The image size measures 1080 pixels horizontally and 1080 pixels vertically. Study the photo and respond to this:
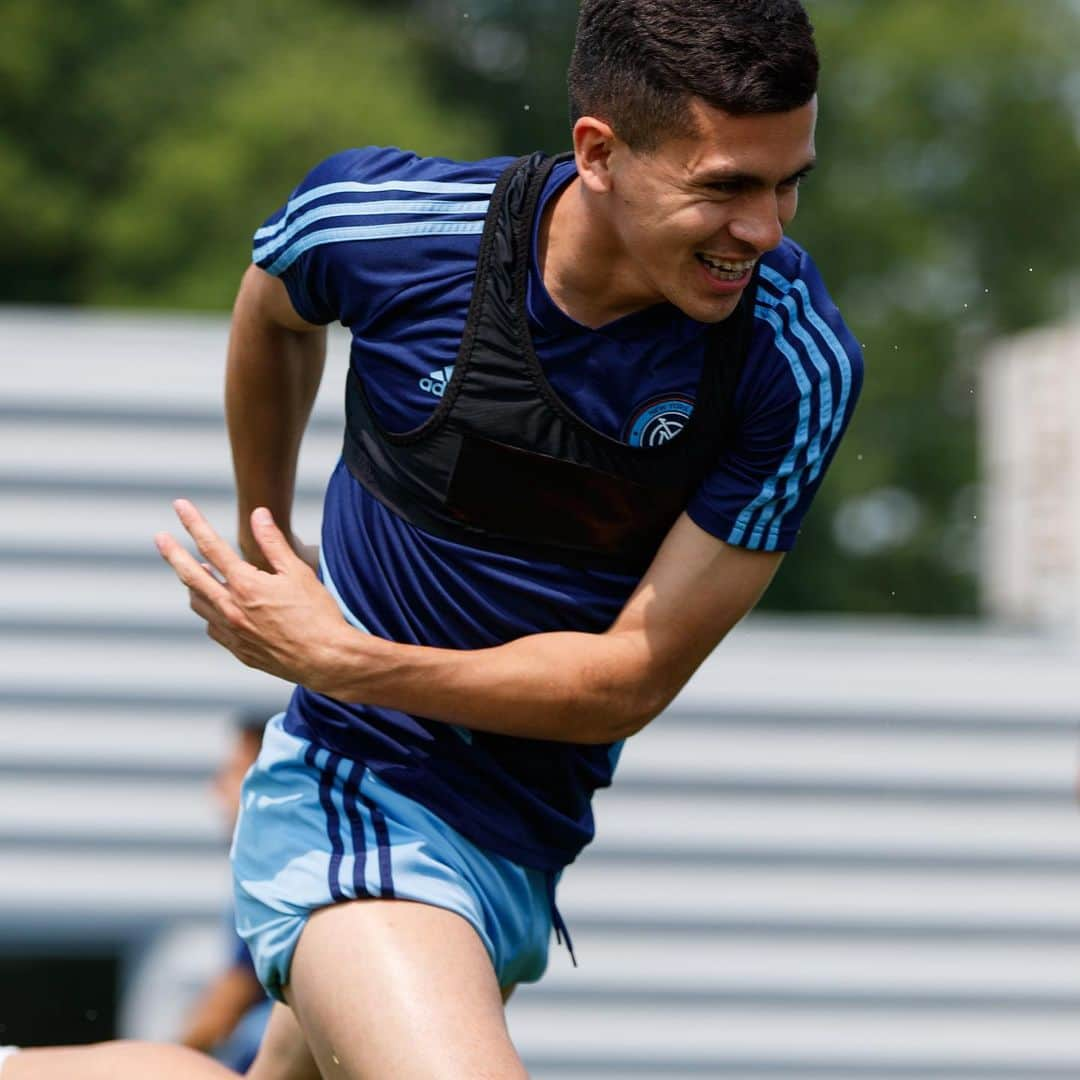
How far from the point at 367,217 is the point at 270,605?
2.05 ft

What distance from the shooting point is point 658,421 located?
2.91 m

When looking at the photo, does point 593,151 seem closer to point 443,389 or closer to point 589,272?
point 589,272

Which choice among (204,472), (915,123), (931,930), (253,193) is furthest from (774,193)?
(915,123)

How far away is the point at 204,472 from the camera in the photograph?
8.25 metres

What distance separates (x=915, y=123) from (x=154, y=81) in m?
11.9

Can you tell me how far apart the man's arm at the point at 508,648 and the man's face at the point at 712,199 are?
0.40 meters

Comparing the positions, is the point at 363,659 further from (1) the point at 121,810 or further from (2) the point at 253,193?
(2) the point at 253,193

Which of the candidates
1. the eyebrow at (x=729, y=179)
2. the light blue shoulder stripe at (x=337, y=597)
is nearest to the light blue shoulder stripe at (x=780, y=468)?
the eyebrow at (x=729, y=179)

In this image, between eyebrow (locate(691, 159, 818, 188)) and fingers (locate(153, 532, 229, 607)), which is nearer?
eyebrow (locate(691, 159, 818, 188))

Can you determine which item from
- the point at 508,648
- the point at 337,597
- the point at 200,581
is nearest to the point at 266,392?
the point at 337,597

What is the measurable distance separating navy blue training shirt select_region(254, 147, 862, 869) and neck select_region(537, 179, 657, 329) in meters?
0.02

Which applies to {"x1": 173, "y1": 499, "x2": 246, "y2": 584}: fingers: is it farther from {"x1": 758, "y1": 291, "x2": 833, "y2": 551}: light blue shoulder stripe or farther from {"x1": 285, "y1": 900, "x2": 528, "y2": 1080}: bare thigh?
{"x1": 758, "y1": 291, "x2": 833, "y2": 551}: light blue shoulder stripe

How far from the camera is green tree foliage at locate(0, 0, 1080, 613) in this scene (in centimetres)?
2592

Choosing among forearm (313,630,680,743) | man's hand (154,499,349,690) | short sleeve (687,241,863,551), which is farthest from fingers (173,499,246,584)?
short sleeve (687,241,863,551)
